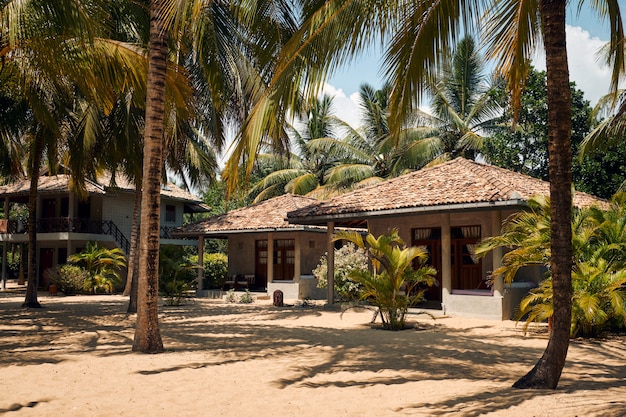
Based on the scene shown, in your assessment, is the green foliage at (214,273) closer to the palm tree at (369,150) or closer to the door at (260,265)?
the door at (260,265)

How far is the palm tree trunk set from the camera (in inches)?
369

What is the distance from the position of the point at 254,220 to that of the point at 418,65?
17.8 meters

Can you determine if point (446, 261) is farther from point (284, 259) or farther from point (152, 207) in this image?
point (284, 259)

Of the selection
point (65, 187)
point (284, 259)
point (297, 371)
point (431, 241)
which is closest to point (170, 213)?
point (65, 187)

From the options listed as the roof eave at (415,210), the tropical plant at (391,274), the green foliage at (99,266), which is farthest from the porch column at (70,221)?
the tropical plant at (391,274)

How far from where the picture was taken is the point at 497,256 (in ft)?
47.9

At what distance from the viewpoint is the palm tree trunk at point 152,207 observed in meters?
9.37

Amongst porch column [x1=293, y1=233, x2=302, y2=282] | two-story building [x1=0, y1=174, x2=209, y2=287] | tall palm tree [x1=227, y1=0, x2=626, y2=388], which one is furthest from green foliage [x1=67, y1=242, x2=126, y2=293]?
tall palm tree [x1=227, y1=0, x2=626, y2=388]

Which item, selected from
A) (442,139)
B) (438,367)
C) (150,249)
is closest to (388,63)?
(438,367)

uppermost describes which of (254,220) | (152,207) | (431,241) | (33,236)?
(254,220)

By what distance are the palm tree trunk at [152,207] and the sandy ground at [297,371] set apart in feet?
1.55

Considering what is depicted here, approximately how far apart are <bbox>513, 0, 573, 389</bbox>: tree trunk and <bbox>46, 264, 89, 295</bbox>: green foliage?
22.2 m

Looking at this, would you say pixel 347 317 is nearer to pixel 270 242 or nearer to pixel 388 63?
pixel 270 242

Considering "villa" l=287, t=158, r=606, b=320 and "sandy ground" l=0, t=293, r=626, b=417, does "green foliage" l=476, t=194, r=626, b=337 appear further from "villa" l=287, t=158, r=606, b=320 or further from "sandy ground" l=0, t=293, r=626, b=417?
"villa" l=287, t=158, r=606, b=320
